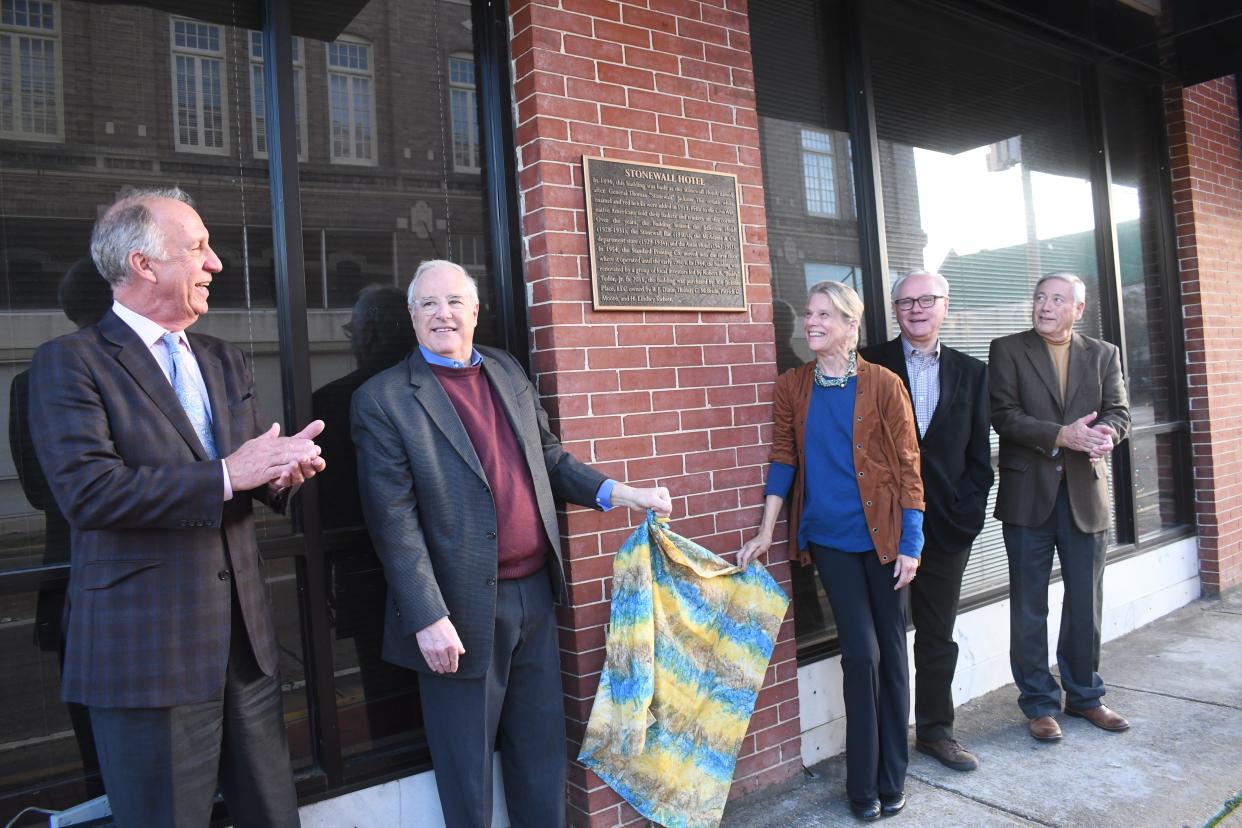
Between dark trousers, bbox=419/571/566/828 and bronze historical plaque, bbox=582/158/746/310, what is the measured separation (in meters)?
1.23

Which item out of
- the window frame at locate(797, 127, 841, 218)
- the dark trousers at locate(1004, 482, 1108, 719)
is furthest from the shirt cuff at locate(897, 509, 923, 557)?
the window frame at locate(797, 127, 841, 218)

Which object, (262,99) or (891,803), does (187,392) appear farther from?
(891,803)

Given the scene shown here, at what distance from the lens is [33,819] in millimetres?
2596

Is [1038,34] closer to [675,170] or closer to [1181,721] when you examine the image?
[675,170]

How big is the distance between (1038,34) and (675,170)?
146 inches

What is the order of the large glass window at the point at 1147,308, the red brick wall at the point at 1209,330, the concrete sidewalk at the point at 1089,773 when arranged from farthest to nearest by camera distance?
the red brick wall at the point at 1209,330, the large glass window at the point at 1147,308, the concrete sidewalk at the point at 1089,773

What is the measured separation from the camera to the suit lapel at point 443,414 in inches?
107

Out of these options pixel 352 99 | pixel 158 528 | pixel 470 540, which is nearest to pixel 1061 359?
pixel 470 540

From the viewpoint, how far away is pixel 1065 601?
4.46 meters

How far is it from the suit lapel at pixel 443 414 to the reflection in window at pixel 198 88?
3.72 feet

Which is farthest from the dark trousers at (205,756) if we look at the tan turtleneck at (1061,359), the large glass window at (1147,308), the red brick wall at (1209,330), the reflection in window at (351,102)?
the red brick wall at (1209,330)

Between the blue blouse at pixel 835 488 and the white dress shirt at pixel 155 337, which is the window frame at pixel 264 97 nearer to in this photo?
the white dress shirt at pixel 155 337

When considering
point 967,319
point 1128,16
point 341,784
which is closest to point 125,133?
point 341,784

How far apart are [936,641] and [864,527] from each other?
0.99 metres
